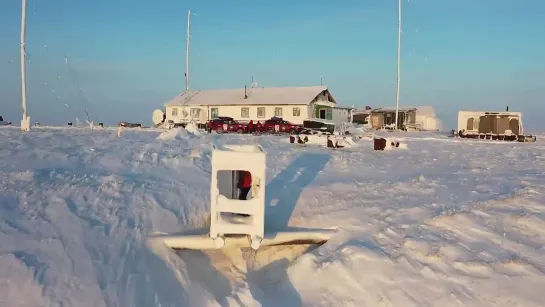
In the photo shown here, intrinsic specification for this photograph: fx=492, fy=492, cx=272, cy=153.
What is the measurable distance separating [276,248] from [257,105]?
4164 cm

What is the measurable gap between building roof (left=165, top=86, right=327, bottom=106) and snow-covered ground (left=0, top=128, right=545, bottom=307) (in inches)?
1488

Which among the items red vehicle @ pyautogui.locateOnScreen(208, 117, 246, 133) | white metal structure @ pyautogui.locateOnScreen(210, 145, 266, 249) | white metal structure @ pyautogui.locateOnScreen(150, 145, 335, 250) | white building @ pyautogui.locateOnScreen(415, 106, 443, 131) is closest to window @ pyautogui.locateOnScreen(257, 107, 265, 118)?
red vehicle @ pyautogui.locateOnScreen(208, 117, 246, 133)

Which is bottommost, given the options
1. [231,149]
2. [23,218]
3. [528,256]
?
[528,256]

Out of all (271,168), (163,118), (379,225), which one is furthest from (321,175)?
(163,118)

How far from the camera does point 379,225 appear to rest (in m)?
7.90

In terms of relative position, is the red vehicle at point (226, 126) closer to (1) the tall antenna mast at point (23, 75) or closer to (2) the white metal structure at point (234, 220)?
(1) the tall antenna mast at point (23, 75)

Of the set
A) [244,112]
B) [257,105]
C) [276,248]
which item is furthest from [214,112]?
[276,248]

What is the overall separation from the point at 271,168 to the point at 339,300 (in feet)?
19.4

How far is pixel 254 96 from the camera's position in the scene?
51062mm

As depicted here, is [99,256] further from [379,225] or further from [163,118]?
[163,118]

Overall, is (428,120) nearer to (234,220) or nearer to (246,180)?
(246,180)

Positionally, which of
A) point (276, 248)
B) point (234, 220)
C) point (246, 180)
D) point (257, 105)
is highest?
point (257, 105)

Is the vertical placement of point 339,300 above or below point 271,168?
below

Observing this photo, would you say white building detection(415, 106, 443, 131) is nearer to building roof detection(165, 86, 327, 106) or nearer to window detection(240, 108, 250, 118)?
building roof detection(165, 86, 327, 106)
